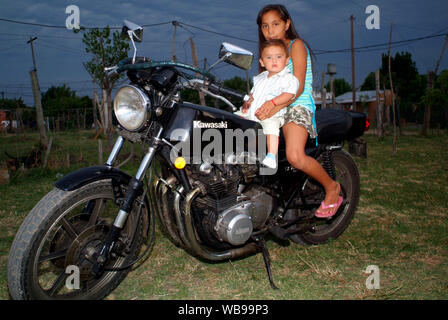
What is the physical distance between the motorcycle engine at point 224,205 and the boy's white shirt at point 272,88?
544 millimetres

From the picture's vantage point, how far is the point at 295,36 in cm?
298

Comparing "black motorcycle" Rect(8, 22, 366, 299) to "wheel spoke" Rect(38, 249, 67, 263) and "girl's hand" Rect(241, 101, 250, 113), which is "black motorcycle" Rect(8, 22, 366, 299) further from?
"girl's hand" Rect(241, 101, 250, 113)

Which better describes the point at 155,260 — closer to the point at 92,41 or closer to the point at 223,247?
the point at 223,247

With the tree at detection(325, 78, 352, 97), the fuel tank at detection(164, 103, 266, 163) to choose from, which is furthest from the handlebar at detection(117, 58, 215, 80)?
the tree at detection(325, 78, 352, 97)

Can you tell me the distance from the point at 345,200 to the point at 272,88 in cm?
160

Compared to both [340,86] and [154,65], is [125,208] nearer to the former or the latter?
[154,65]

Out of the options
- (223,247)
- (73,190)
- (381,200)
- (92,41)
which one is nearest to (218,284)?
(223,247)

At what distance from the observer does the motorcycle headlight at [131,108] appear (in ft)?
7.72

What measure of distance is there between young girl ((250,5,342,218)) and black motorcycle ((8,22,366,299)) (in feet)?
0.67

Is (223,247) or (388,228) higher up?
(223,247)

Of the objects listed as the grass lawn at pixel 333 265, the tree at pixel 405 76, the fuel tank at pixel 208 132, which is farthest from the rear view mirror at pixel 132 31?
the tree at pixel 405 76

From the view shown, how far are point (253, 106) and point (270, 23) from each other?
71 centimetres

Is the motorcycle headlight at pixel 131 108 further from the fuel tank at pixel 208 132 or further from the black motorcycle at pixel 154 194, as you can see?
the fuel tank at pixel 208 132
